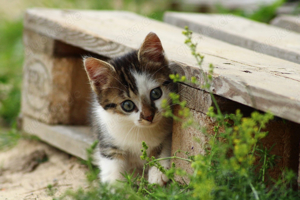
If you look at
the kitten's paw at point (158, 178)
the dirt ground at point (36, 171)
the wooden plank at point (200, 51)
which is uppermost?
the wooden plank at point (200, 51)

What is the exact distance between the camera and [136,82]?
2.44 metres

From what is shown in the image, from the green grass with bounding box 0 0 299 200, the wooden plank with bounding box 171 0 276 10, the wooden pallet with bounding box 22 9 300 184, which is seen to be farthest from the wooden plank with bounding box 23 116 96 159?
the wooden plank with bounding box 171 0 276 10

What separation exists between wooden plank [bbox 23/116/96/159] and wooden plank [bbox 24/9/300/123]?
31.0 inches

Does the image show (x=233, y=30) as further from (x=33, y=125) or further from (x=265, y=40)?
(x=33, y=125)

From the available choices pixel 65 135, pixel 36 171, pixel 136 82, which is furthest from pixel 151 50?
pixel 36 171

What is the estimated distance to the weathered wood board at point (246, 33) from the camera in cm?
298

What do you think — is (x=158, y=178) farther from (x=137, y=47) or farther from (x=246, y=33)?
(x=246, y=33)

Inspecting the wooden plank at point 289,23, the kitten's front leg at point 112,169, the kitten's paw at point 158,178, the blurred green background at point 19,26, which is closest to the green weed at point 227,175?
the kitten's paw at point 158,178

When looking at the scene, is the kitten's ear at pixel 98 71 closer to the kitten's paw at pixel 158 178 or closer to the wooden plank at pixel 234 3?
the kitten's paw at pixel 158 178

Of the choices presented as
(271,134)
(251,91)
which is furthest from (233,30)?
(251,91)

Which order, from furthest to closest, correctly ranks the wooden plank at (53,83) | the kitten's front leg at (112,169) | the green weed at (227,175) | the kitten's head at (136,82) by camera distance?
the wooden plank at (53,83) → the kitten's front leg at (112,169) → the kitten's head at (136,82) → the green weed at (227,175)

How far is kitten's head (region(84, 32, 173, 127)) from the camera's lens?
2.39 m

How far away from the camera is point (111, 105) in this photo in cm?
256

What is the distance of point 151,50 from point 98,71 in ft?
1.12
